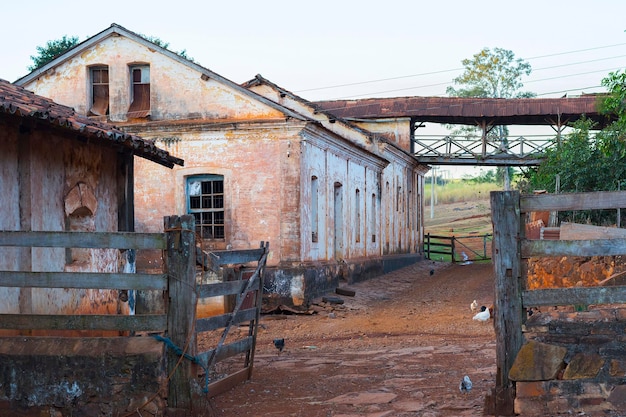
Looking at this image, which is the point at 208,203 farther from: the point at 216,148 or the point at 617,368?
the point at 617,368

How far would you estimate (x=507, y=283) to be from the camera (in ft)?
22.0

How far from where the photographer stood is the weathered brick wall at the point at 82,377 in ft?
22.4

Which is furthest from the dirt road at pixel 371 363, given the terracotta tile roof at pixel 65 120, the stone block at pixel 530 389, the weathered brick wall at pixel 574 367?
the terracotta tile roof at pixel 65 120

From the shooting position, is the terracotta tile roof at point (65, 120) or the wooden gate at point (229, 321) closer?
the wooden gate at point (229, 321)

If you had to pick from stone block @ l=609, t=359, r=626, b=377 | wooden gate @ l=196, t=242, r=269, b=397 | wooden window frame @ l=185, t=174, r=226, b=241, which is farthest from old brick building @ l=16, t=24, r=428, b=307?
stone block @ l=609, t=359, r=626, b=377

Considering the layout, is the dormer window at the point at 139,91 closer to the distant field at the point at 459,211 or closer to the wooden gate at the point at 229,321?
the wooden gate at the point at 229,321

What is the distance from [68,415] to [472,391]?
385cm

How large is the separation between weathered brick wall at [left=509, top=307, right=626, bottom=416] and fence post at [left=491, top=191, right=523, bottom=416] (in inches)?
3.3

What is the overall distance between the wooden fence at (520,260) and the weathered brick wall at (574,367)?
0.42 ft

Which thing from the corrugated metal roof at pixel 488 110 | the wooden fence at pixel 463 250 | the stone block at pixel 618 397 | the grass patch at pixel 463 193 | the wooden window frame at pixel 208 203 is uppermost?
the corrugated metal roof at pixel 488 110

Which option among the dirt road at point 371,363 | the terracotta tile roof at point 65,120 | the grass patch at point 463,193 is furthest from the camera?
the grass patch at point 463,193

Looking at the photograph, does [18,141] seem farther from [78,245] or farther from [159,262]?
[159,262]

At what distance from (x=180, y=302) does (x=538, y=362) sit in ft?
10.1

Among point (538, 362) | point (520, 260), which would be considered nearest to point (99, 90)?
point (520, 260)
